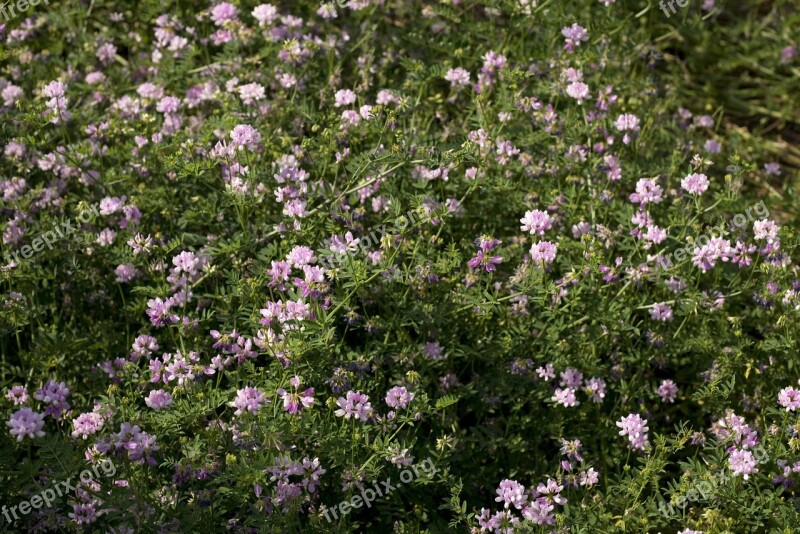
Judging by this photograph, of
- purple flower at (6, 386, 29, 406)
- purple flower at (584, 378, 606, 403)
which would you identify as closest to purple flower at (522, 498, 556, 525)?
purple flower at (584, 378, 606, 403)

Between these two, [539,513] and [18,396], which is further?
[18,396]

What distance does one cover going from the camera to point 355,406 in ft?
11.4

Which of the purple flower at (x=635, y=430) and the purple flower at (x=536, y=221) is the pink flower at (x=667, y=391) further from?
the purple flower at (x=536, y=221)

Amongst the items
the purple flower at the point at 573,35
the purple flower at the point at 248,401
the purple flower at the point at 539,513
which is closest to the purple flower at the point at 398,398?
the purple flower at the point at 248,401

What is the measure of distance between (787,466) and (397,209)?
1.67 metres

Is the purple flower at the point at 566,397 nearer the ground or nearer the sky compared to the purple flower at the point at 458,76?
nearer the ground

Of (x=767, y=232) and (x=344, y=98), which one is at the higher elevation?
(x=344, y=98)

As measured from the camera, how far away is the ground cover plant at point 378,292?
3512 mm

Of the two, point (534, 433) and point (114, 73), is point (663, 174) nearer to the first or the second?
point (534, 433)

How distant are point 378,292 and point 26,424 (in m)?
1.32

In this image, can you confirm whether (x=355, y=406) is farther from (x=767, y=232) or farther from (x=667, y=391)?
(x=767, y=232)

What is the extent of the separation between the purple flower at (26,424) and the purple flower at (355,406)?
3.14ft

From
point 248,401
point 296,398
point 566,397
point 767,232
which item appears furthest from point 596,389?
point 248,401

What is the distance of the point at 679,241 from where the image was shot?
401 centimetres
